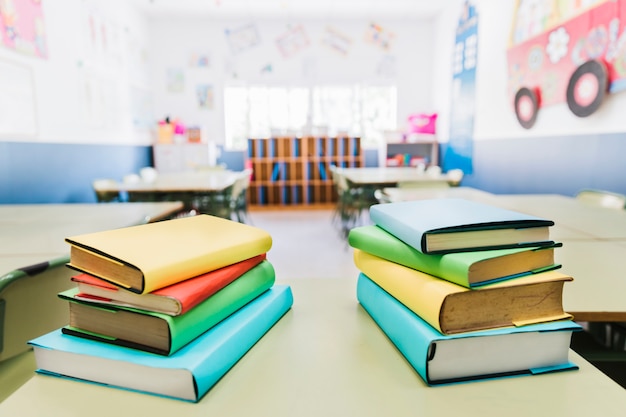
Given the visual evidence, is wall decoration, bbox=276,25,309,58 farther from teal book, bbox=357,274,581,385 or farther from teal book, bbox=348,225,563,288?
teal book, bbox=357,274,581,385

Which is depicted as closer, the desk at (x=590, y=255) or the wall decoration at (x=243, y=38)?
the desk at (x=590, y=255)

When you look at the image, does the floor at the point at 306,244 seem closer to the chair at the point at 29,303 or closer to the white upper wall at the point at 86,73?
the chair at the point at 29,303

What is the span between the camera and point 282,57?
7.64m

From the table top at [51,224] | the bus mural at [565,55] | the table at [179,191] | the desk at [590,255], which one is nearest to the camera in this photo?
the desk at [590,255]

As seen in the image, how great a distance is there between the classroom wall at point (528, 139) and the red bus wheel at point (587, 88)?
0.24 ft

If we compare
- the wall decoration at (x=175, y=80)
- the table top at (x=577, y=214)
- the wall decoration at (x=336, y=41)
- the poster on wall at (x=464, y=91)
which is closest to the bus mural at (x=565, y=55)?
the poster on wall at (x=464, y=91)

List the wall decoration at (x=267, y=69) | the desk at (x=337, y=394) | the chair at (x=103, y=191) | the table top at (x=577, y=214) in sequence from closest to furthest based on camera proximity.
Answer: the desk at (x=337, y=394) → the table top at (x=577, y=214) → the chair at (x=103, y=191) → the wall decoration at (x=267, y=69)

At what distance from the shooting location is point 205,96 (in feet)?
24.9

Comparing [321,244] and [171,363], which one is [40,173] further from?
[171,363]

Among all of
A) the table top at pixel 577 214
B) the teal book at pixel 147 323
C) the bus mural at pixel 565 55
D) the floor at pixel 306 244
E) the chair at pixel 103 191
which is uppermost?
the bus mural at pixel 565 55

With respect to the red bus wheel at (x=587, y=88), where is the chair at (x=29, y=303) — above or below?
below

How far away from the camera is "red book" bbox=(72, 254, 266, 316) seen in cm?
52

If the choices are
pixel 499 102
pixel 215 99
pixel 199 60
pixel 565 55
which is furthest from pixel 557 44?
pixel 199 60

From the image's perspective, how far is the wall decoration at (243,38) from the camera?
7.54m
